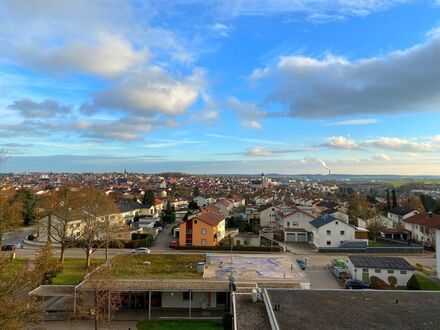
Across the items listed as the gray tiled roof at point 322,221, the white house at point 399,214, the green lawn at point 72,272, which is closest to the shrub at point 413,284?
the gray tiled roof at point 322,221

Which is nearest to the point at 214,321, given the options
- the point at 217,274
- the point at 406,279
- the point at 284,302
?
the point at 217,274

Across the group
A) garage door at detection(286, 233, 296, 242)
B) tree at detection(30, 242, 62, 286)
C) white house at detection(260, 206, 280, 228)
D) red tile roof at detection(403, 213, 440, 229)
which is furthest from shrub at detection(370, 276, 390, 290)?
white house at detection(260, 206, 280, 228)

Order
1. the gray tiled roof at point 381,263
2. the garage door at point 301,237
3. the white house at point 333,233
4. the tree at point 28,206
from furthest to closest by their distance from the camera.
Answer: the tree at point 28,206 → the garage door at point 301,237 → the white house at point 333,233 → the gray tiled roof at point 381,263

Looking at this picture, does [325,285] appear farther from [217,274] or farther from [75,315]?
[75,315]

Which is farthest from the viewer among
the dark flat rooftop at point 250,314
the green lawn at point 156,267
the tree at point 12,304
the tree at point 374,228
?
the tree at point 374,228

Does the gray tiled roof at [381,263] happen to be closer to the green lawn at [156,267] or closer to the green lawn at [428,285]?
the green lawn at [428,285]

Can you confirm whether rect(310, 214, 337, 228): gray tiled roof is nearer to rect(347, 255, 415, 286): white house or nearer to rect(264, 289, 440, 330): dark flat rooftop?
rect(347, 255, 415, 286): white house
